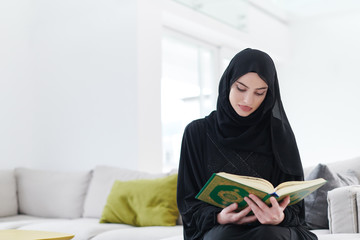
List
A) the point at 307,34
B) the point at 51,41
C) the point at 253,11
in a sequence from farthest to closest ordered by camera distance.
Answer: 1. the point at 307,34
2. the point at 253,11
3. the point at 51,41

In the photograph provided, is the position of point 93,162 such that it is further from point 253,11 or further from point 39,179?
point 253,11

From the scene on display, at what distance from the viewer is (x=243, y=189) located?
58.5 inches

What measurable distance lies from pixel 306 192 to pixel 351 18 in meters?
4.49

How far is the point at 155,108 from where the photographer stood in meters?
3.93

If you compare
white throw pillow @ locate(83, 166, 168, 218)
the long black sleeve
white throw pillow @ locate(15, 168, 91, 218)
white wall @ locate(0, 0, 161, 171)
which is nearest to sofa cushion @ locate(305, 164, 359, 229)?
the long black sleeve

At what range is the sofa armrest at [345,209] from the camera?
83.2 inches

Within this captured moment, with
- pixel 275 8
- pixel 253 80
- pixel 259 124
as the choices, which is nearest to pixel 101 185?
pixel 259 124

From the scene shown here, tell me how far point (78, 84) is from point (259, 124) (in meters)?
2.59

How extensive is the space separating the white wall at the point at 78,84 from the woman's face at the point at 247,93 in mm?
2039

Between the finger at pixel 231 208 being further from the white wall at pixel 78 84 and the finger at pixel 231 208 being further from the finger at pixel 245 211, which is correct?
the white wall at pixel 78 84

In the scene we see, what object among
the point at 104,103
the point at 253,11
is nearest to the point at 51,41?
the point at 104,103

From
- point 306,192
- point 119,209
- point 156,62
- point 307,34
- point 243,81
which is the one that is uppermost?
point 307,34

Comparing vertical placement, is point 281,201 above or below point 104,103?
below

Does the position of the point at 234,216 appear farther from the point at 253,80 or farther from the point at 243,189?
the point at 253,80
